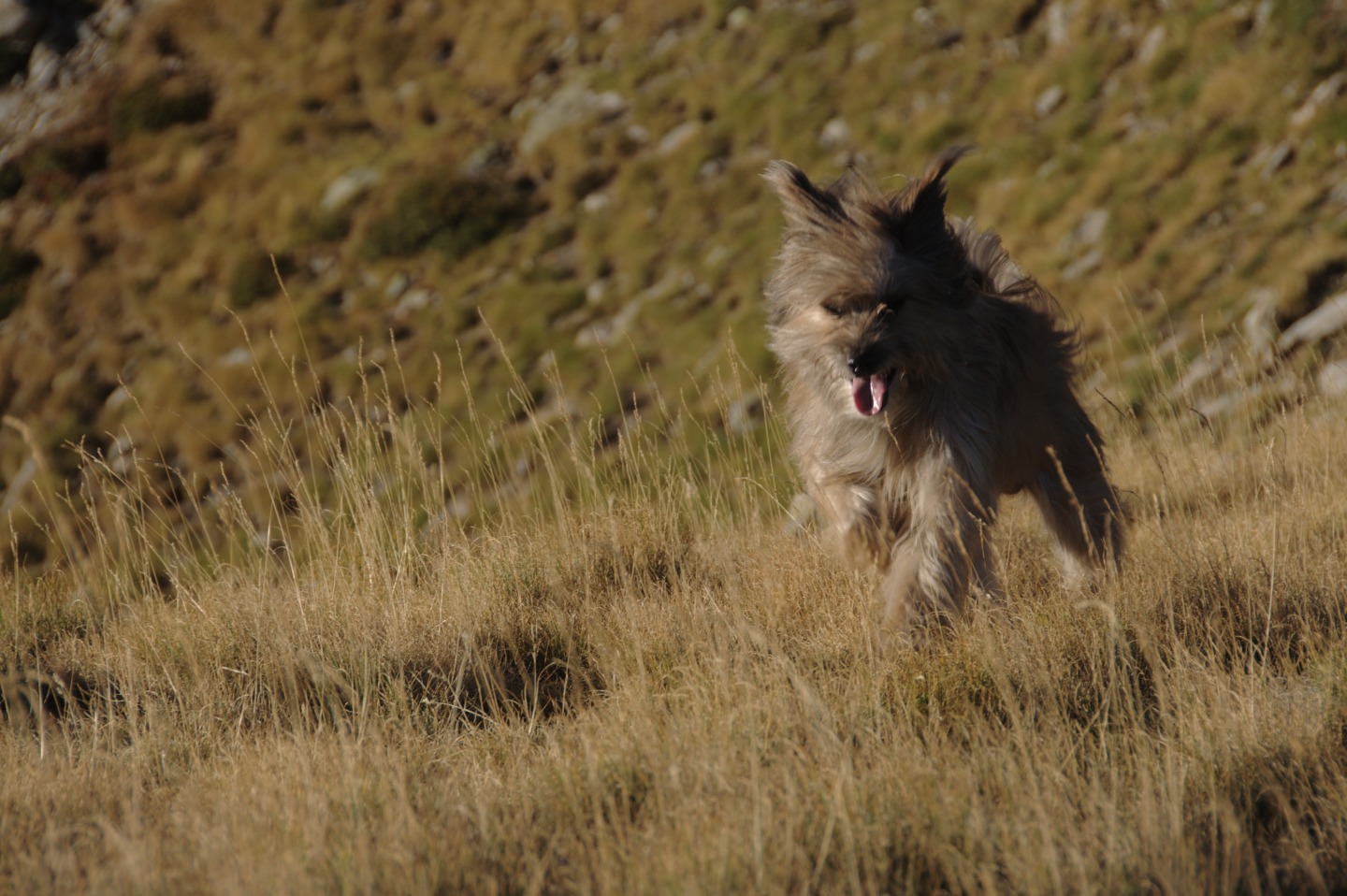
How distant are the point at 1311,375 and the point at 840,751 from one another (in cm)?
567

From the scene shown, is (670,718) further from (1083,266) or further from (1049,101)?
(1049,101)

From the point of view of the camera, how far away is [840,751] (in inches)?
118

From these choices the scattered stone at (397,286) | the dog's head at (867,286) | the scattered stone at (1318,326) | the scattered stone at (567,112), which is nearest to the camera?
the dog's head at (867,286)

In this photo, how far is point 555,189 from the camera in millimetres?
14766

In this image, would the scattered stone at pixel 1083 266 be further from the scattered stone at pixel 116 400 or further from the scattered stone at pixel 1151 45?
the scattered stone at pixel 116 400

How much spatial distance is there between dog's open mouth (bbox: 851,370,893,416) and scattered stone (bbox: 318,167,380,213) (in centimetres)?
1254

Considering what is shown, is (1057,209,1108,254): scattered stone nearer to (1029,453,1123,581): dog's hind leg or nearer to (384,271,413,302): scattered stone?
(1029,453,1123,581): dog's hind leg

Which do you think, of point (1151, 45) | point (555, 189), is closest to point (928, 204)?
point (1151, 45)

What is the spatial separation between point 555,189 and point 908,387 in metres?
11.2

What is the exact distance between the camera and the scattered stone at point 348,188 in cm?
1538

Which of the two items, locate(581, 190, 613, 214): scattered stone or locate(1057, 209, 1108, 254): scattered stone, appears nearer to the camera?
locate(1057, 209, 1108, 254): scattered stone

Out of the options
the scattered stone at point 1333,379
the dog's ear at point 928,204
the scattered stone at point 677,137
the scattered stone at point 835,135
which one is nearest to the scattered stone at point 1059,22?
the scattered stone at point 835,135

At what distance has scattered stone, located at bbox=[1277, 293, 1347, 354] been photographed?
771 centimetres

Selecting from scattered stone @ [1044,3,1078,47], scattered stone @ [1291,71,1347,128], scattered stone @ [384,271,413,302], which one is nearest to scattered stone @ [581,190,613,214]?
scattered stone @ [384,271,413,302]
